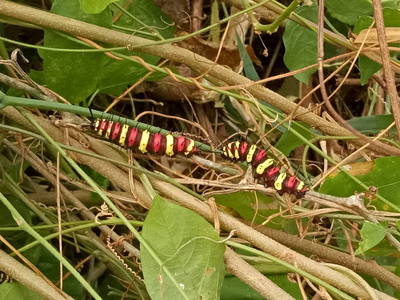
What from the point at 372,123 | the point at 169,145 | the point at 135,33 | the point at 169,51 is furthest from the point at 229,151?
the point at 372,123

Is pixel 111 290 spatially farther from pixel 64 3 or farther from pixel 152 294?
pixel 64 3

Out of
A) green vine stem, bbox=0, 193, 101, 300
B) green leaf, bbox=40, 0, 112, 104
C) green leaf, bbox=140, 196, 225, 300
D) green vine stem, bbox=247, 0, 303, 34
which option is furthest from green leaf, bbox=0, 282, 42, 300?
green vine stem, bbox=247, 0, 303, 34

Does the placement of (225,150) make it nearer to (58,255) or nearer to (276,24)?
(276,24)

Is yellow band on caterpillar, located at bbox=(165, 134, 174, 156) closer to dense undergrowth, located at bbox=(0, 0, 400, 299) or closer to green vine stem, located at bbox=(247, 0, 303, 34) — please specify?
dense undergrowth, located at bbox=(0, 0, 400, 299)

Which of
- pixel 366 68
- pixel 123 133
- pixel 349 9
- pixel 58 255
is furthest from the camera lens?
pixel 349 9

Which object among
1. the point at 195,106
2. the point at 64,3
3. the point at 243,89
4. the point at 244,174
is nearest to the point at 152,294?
the point at 244,174

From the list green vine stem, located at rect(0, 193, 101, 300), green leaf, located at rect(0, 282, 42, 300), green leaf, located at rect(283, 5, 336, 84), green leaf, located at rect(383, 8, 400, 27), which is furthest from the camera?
→ green leaf, located at rect(283, 5, 336, 84)
